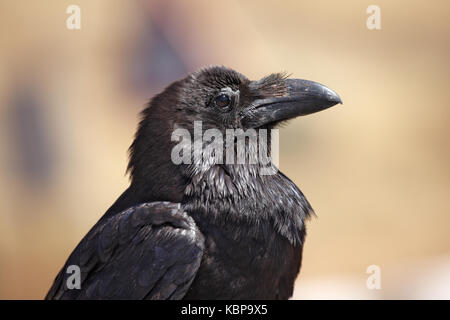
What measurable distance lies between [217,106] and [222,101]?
5 cm

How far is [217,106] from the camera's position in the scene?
391 cm

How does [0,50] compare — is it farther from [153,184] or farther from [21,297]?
[153,184]

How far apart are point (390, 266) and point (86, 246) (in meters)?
5.85

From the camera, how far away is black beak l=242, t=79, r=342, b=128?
3918mm

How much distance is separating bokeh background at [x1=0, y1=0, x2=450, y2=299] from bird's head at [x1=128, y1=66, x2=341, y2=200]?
461 centimetres

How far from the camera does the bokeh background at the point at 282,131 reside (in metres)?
8.66

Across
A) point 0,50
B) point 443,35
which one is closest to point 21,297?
point 0,50

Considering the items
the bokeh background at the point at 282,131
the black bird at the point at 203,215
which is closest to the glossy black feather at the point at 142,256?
the black bird at the point at 203,215

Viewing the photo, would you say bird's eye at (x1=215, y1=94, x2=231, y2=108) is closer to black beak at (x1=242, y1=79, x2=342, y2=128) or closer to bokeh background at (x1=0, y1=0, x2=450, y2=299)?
black beak at (x1=242, y1=79, x2=342, y2=128)

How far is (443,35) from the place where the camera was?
9.88 m

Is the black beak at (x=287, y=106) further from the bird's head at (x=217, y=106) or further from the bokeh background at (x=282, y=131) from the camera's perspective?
the bokeh background at (x=282, y=131)

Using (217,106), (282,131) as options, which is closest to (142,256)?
(217,106)

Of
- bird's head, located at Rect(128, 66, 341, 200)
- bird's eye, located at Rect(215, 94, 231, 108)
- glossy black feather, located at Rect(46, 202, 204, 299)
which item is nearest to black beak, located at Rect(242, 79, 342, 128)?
bird's head, located at Rect(128, 66, 341, 200)
